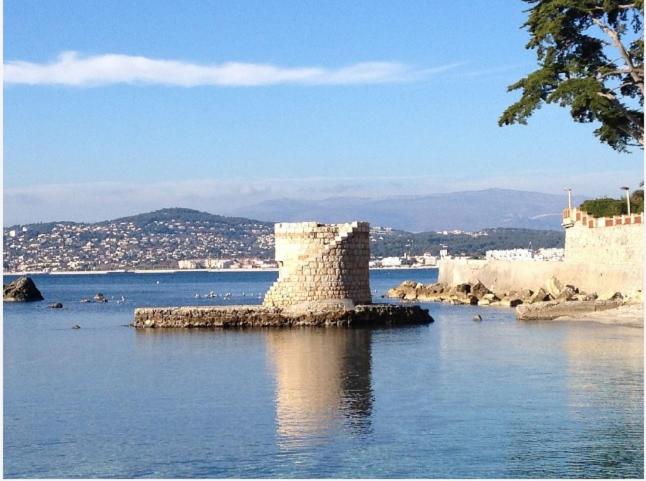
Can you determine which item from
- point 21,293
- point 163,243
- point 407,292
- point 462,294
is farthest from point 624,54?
point 163,243

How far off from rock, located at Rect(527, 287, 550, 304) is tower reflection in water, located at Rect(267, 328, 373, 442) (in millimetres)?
10437

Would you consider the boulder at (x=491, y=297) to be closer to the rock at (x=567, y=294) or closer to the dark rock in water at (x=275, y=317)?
the rock at (x=567, y=294)

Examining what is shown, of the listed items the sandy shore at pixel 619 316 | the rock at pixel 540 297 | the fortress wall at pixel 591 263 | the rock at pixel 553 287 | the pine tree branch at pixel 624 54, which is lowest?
the sandy shore at pixel 619 316

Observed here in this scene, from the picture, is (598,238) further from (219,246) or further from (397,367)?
(219,246)

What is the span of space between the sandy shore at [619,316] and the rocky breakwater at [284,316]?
405 centimetres

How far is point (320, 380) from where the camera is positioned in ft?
58.7

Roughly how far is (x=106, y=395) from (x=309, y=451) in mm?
5608

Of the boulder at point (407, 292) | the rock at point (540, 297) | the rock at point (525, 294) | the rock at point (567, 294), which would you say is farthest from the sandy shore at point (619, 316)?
the boulder at point (407, 292)

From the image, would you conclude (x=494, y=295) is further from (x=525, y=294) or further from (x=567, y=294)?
(x=567, y=294)

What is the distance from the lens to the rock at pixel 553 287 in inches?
1393

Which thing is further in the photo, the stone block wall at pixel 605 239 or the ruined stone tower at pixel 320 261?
the stone block wall at pixel 605 239

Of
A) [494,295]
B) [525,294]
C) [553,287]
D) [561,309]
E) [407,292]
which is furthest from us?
[407,292]

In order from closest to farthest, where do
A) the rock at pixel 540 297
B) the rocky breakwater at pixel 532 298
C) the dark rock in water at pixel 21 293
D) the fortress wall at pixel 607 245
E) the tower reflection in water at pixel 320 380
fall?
the tower reflection in water at pixel 320 380 < the rocky breakwater at pixel 532 298 < the fortress wall at pixel 607 245 < the rock at pixel 540 297 < the dark rock in water at pixel 21 293

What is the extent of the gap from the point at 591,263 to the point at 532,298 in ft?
6.90
